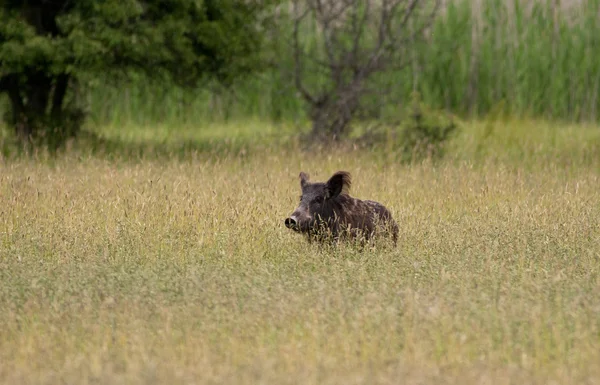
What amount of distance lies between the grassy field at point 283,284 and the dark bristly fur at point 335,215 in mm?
232

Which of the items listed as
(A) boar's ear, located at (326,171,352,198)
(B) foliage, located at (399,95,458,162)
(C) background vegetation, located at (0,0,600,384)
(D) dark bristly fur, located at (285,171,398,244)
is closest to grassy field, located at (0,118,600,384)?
(C) background vegetation, located at (0,0,600,384)

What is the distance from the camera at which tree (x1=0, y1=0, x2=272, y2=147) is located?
1662 cm

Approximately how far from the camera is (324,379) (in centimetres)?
577

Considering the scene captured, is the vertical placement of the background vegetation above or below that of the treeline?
below

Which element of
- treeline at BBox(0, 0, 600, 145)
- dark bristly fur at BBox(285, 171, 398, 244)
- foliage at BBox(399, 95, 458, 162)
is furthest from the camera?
foliage at BBox(399, 95, 458, 162)

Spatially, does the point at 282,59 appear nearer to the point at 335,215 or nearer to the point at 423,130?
the point at 423,130

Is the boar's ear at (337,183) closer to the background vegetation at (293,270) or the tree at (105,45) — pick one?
the background vegetation at (293,270)

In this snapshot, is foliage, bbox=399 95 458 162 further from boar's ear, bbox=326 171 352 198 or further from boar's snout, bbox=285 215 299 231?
boar's snout, bbox=285 215 299 231

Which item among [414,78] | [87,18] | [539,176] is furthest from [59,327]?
[414,78]

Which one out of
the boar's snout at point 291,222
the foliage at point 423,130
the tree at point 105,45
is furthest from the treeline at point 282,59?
the boar's snout at point 291,222

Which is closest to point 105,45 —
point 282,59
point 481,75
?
point 282,59

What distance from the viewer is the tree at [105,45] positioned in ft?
54.5

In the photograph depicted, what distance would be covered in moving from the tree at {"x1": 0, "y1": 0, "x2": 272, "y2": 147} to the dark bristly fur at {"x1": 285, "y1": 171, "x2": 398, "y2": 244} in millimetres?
7667

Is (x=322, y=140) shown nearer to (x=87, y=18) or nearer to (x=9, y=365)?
(x=87, y=18)
